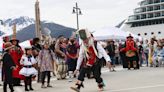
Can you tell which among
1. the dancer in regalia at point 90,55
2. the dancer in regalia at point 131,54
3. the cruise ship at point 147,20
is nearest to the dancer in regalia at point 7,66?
the dancer in regalia at point 90,55

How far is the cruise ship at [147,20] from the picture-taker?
4373 inches

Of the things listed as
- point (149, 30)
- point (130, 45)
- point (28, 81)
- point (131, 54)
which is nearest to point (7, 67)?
point (28, 81)

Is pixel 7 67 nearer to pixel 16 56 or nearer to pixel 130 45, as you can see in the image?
pixel 16 56

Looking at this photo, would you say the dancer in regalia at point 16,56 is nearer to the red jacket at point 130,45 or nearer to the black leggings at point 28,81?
the black leggings at point 28,81

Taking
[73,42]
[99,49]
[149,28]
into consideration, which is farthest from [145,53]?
[149,28]

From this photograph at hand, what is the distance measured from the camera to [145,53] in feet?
90.6

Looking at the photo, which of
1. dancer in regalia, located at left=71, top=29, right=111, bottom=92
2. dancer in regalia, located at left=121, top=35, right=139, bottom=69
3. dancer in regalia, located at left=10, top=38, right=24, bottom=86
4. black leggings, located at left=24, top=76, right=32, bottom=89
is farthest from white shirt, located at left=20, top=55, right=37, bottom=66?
dancer in regalia, located at left=121, top=35, right=139, bottom=69

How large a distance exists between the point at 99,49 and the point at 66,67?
608 centimetres

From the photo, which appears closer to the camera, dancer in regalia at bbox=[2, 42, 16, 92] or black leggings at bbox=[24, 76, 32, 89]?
dancer in regalia at bbox=[2, 42, 16, 92]

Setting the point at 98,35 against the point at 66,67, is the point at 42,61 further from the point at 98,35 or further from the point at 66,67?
the point at 98,35

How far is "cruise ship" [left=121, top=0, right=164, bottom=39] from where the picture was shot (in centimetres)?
11106

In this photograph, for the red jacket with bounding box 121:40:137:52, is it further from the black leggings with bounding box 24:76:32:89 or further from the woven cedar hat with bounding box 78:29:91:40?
the woven cedar hat with bounding box 78:29:91:40

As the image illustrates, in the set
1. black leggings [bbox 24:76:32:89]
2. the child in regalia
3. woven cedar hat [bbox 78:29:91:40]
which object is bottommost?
black leggings [bbox 24:76:32:89]

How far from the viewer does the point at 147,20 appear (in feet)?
373
